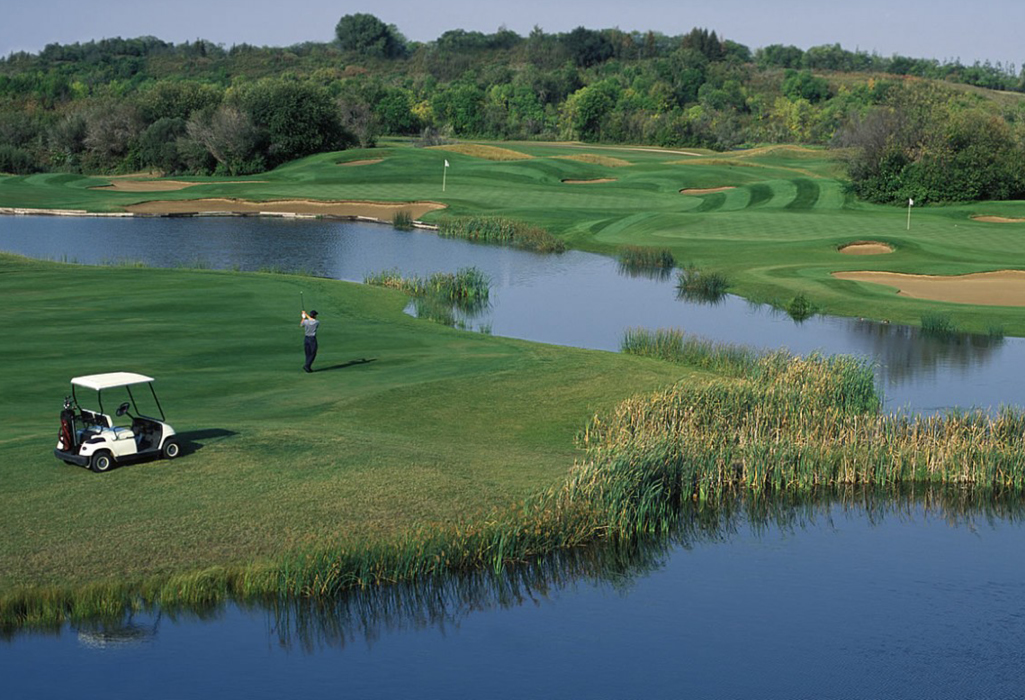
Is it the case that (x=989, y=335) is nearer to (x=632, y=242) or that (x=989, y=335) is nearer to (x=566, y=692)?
(x=632, y=242)

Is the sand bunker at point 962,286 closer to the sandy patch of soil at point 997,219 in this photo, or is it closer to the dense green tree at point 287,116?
the sandy patch of soil at point 997,219

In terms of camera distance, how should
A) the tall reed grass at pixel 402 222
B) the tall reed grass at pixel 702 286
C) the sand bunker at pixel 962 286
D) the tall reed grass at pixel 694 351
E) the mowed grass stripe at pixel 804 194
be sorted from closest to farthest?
the tall reed grass at pixel 694 351 → the sand bunker at pixel 962 286 → the tall reed grass at pixel 702 286 → the tall reed grass at pixel 402 222 → the mowed grass stripe at pixel 804 194

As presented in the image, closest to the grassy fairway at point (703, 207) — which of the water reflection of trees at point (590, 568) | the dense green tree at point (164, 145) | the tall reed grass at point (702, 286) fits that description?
the tall reed grass at point (702, 286)

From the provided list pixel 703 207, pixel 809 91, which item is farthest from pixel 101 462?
pixel 809 91

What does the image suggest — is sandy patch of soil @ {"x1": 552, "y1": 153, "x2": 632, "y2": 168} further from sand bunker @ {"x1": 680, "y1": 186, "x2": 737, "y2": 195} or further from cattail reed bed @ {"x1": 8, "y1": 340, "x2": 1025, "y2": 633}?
cattail reed bed @ {"x1": 8, "y1": 340, "x2": 1025, "y2": 633}

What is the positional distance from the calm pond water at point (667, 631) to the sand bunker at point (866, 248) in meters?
41.5

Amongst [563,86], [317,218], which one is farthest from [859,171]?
[563,86]

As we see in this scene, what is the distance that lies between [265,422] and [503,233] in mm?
48998

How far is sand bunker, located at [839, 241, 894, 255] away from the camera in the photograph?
67.0 meters

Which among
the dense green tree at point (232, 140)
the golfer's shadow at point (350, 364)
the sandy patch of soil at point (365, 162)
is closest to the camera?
the golfer's shadow at point (350, 364)

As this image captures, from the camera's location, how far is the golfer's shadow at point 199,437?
84.4ft

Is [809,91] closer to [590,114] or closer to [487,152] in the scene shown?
[590,114]

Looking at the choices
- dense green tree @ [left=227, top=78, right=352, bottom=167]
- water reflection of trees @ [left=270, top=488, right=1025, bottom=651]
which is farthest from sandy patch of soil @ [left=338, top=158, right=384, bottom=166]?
water reflection of trees @ [left=270, top=488, right=1025, bottom=651]

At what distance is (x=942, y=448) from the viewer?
2878 centimetres
